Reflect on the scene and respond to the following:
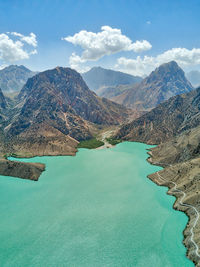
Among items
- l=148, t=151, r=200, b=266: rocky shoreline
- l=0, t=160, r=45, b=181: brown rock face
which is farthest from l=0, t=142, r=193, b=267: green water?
l=0, t=160, r=45, b=181: brown rock face

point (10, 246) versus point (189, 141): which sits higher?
point (189, 141)

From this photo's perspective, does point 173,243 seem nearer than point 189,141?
Yes

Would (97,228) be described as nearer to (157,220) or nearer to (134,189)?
(157,220)

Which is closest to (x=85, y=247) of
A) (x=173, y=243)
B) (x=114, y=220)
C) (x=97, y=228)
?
(x=97, y=228)

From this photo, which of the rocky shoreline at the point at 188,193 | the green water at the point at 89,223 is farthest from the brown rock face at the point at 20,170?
the rocky shoreline at the point at 188,193

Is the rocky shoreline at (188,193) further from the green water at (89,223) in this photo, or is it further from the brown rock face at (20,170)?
the brown rock face at (20,170)

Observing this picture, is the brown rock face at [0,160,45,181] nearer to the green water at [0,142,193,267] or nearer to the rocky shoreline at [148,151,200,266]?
the green water at [0,142,193,267]
